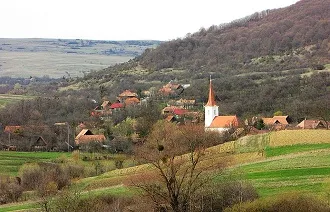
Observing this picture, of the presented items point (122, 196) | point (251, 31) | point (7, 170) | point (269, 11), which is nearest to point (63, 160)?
point (7, 170)

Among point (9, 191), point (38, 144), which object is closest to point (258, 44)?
point (38, 144)

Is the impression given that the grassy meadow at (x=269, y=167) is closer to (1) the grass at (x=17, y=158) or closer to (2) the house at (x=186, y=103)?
(1) the grass at (x=17, y=158)

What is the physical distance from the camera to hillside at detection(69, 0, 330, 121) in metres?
91.4

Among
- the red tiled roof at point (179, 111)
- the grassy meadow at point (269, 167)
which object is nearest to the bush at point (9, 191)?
the grassy meadow at point (269, 167)

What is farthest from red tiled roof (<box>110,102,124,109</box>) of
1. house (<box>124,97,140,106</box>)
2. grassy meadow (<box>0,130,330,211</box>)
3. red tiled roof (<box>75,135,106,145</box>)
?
grassy meadow (<box>0,130,330,211</box>)

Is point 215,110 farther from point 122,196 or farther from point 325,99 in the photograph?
point 122,196

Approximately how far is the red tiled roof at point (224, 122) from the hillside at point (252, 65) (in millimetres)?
16497

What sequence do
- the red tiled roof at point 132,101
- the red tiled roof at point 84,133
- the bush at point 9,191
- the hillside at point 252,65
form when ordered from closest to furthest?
the bush at point 9,191 < the red tiled roof at point 84,133 < the hillside at point 252,65 < the red tiled roof at point 132,101

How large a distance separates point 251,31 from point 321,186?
128 m

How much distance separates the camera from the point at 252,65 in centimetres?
13250

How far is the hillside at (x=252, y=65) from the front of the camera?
9143 cm

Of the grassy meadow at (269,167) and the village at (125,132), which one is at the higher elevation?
the grassy meadow at (269,167)

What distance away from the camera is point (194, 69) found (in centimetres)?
14275

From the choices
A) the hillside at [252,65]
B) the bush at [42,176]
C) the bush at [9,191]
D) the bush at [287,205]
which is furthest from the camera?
the hillside at [252,65]
